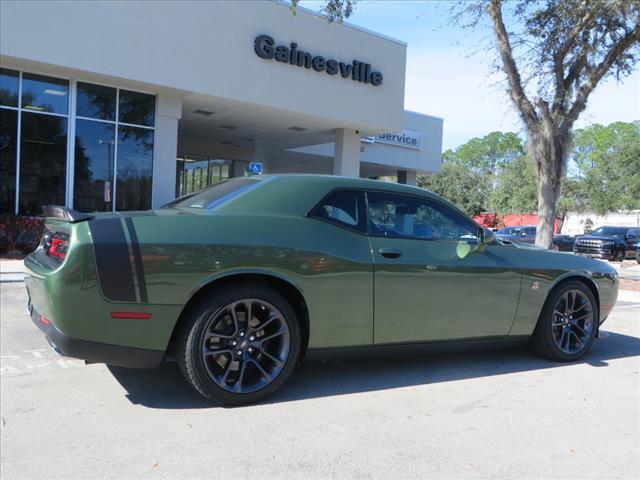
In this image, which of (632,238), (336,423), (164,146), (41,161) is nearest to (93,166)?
(41,161)

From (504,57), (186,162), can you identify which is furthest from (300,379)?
(186,162)

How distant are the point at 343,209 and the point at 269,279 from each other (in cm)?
84

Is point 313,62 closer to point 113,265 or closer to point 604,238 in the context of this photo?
point 113,265

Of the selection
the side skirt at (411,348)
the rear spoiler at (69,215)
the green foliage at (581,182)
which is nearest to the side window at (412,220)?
the side skirt at (411,348)

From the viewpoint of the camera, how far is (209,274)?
11.6 feet

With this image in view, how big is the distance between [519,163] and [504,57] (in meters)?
51.9

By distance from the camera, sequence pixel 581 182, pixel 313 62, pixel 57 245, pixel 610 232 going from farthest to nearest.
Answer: pixel 581 182 < pixel 610 232 < pixel 313 62 < pixel 57 245

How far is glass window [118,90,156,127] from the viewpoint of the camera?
14.8 m

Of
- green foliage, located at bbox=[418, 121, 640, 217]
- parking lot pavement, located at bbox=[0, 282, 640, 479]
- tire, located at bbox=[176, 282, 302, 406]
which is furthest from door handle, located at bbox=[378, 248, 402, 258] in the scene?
green foliage, located at bbox=[418, 121, 640, 217]

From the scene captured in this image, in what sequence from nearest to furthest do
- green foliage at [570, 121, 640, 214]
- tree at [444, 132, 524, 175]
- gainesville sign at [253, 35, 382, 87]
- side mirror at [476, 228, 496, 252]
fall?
side mirror at [476, 228, 496, 252]
gainesville sign at [253, 35, 382, 87]
green foliage at [570, 121, 640, 214]
tree at [444, 132, 524, 175]

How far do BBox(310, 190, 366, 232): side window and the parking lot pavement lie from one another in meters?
1.28

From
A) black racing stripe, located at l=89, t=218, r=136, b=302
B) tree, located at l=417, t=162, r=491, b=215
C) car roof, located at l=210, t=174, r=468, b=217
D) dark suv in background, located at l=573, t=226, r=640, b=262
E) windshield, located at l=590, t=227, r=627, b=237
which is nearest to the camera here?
black racing stripe, located at l=89, t=218, r=136, b=302

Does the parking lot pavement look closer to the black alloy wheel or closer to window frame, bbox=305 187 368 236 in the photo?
the black alloy wheel

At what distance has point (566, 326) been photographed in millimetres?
5141
